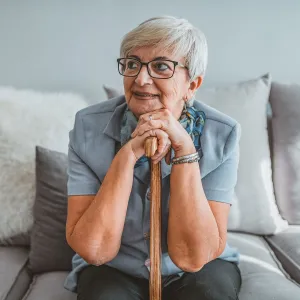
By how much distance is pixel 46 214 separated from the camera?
155cm

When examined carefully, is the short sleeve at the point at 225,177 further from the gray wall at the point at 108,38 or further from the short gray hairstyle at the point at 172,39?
the gray wall at the point at 108,38

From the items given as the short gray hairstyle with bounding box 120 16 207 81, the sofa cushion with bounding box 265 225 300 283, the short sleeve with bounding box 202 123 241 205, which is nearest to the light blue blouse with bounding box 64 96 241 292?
the short sleeve with bounding box 202 123 241 205

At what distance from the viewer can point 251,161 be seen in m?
1.74

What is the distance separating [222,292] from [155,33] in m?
0.69

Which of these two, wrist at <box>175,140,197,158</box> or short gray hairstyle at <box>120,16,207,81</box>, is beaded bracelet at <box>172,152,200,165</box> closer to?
wrist at <box>175,140,197,158</box>

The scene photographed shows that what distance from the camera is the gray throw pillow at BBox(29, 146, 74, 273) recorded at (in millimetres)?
1523

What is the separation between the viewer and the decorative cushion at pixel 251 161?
172cm

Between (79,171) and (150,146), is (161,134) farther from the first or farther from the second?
(79,171)

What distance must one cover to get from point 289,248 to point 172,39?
2.86ft

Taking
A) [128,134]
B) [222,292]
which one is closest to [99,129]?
[128,134]

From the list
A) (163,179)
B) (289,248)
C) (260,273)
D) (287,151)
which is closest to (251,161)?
(287,151)

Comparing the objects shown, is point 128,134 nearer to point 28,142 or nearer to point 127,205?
point 127,205

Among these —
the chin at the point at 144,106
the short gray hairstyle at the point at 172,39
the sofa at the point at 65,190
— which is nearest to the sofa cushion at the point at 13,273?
the sofa at the point at 65,190

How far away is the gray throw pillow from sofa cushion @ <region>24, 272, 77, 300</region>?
0.04 metres
